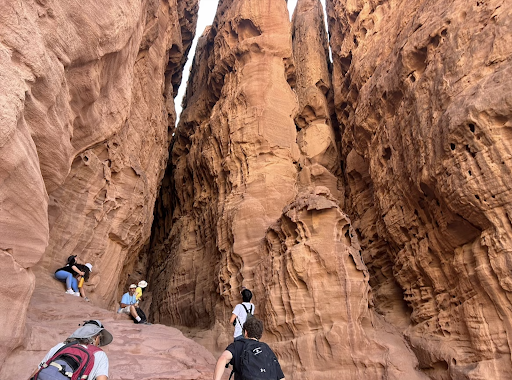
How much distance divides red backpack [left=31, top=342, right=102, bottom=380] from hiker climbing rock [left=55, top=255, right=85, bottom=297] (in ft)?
23.5

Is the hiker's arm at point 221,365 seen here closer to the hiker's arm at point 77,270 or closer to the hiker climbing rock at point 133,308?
the hiker climbing rock at point 133,308

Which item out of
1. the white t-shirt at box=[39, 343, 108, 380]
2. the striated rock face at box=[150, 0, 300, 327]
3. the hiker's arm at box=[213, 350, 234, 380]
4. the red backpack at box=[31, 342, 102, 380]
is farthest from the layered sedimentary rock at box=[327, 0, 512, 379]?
the red backpack at box=[31, 342, 102, 380]

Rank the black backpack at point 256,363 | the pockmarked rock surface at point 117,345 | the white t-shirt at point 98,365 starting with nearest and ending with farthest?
1. the white t-shirt at point 98,365
2. the black backpack at point 256,363
3. the pockmarked rock surface at point 117,345

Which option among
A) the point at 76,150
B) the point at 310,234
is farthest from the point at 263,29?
the point at 76,150

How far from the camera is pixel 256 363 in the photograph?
10.3 ft

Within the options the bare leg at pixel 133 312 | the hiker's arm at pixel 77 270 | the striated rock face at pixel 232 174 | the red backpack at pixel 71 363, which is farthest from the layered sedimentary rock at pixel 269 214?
the red backpack at pixel 71 363

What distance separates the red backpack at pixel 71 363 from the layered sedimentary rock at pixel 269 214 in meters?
7.72

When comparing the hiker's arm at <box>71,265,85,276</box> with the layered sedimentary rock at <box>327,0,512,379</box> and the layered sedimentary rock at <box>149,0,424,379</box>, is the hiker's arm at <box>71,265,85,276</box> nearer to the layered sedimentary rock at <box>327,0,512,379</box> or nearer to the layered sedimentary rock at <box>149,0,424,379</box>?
the layered sedimentary rock at <box>149,0,424,379</box>

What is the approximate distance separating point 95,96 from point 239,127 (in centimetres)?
855

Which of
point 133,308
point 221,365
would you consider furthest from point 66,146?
point 221,365

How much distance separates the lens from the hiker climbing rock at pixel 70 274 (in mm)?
9292

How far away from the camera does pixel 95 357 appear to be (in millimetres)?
2822

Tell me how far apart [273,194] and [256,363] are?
10.7m

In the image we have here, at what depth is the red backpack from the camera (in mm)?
2645
